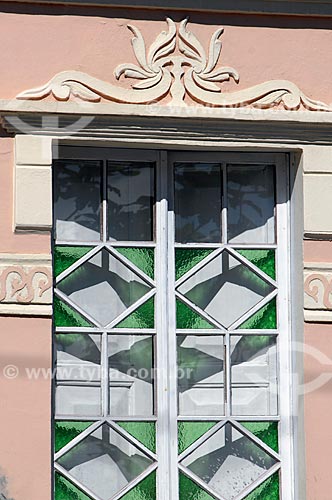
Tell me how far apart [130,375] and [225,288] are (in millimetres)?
705

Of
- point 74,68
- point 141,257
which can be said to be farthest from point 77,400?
point 74,68

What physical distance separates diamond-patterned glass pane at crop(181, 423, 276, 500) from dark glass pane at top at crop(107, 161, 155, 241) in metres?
1.15

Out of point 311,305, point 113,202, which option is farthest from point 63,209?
point 311,305

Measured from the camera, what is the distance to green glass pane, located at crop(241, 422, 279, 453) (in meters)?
8.27

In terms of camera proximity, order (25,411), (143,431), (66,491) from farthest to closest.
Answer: (143,431)
(66,491)
(25,411)

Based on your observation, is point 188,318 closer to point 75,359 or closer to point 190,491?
point 75,359

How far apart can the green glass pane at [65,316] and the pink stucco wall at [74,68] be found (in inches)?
7.6

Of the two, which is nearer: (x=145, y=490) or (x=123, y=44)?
(x=145, y=490)

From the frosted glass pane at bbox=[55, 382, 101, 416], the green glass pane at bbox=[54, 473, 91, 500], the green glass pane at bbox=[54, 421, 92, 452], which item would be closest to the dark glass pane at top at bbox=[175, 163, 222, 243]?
the frosted glass pane at bbox=[55, 382, 101, 416]

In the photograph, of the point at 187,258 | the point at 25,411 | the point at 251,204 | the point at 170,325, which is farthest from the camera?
the point at 251,204

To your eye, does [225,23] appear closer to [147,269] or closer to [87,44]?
[87,44]

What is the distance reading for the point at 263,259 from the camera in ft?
27.8

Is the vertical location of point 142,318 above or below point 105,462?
above

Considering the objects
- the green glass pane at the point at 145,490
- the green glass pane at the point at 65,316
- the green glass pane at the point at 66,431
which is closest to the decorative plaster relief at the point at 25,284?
the green glass pane at the point at 65,316
